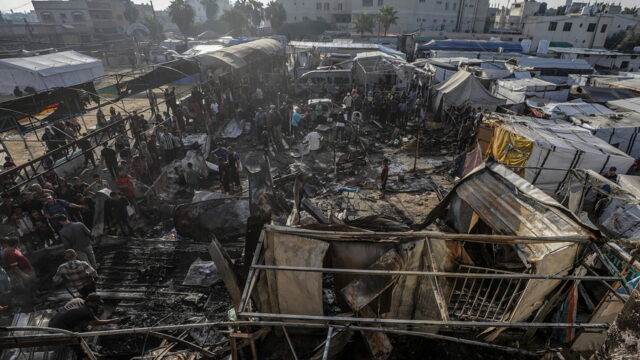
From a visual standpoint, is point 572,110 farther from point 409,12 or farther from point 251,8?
point 251,8

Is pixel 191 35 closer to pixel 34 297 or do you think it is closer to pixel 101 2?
pixel 101 2

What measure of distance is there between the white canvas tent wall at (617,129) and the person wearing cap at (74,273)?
15.6m

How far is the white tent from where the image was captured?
19984 millimetres

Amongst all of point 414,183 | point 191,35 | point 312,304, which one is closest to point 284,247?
point 312,304

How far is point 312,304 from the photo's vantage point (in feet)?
13.6

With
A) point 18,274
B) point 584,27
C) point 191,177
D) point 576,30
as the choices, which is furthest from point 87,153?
point 584,27

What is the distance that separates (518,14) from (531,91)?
6564cm

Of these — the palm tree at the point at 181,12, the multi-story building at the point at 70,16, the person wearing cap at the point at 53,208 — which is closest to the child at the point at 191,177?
the person wearing cap at the point at 53,208

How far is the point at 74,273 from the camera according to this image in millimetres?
5547

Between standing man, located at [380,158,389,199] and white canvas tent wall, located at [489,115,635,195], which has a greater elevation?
white canvas tent wall, located at [489,115,635,195]

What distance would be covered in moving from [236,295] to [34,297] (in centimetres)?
488

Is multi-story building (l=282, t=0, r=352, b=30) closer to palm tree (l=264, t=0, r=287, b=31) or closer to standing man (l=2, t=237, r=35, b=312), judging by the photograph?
palm tree (l=264, t=0, r=287, b=31)

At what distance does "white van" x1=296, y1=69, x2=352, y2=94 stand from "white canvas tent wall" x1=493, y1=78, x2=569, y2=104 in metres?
9.63

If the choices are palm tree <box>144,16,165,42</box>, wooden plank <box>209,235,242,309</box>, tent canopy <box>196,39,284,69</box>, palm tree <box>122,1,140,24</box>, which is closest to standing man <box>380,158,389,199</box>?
wooden plank <box>209,235,242,309</box>
